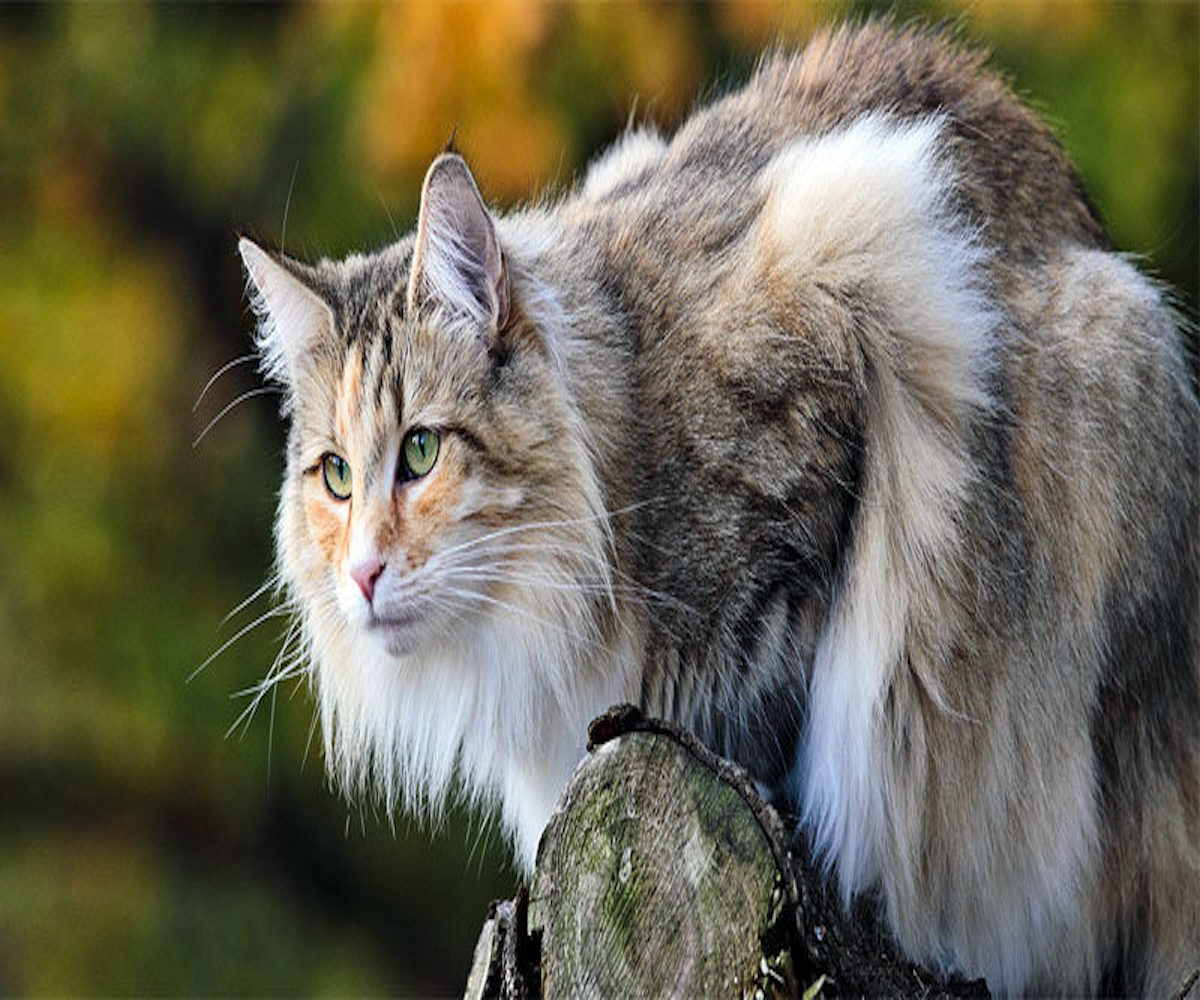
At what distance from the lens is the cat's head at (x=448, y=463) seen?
11.1 feet

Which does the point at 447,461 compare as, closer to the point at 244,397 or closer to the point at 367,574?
the point at 367,574

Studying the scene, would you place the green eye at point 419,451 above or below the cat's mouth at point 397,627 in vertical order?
above

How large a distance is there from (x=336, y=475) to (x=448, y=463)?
0.29 m

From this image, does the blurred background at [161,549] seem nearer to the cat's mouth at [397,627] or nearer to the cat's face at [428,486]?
the cat's face at [428,486]

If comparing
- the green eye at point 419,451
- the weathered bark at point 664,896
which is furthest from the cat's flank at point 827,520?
the weathered bark at point 664,896

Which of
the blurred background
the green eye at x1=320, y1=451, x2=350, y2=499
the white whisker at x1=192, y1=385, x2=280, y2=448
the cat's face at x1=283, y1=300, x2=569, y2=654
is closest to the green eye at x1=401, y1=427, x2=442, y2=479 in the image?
the cat's face at x1=283, y1=300, x2=569, y2=654

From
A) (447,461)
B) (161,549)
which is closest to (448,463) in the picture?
(447,461)

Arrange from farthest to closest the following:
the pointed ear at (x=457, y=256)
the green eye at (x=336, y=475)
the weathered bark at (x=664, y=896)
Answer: the green eye at (x=336, y=475), the pointed ear at (x=457, y=256), the weathered bark at (x=664, y=896)

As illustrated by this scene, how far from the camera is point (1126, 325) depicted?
141 inches

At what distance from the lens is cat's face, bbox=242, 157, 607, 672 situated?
132 inches

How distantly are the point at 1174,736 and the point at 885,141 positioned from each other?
1267 mm

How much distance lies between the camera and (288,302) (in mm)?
3689

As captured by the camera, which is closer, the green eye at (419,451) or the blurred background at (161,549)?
the green eye at (419,451)

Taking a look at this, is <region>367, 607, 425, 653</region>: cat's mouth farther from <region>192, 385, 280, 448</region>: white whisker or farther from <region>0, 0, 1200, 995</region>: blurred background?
<region>0, 0, 1200, 995</region>: blurred background
